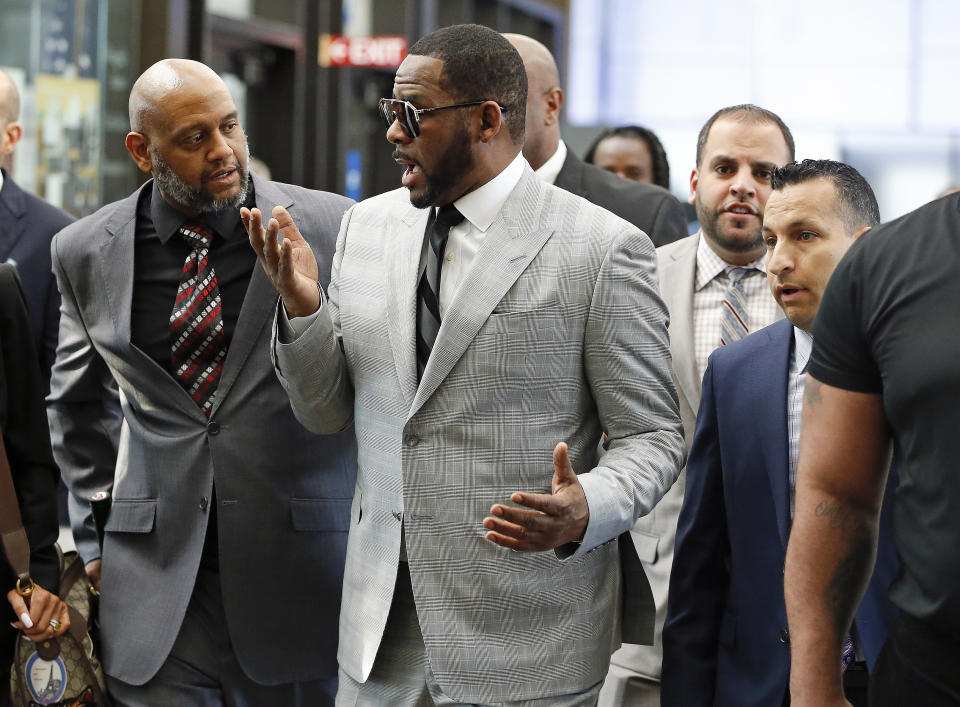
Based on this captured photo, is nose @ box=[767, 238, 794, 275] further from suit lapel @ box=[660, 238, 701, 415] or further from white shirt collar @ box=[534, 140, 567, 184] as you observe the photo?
white shirt collar @ box=[534, 140, 567, 184]

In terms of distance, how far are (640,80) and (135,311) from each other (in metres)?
12.8

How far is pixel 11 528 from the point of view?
11.1 ft

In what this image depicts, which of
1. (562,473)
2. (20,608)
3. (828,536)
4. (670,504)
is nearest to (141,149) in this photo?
→ (20,608)

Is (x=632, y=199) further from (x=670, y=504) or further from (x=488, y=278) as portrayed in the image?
(x=488, y=278)

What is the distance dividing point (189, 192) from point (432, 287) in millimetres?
892

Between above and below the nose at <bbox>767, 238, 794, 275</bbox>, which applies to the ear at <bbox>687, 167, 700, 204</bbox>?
above

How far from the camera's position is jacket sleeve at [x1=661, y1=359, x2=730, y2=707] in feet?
10.3

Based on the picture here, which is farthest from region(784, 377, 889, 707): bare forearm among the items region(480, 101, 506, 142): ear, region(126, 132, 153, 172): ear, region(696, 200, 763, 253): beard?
region(126, 132, 153, 172): ear

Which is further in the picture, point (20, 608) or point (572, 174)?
point (572, 174)

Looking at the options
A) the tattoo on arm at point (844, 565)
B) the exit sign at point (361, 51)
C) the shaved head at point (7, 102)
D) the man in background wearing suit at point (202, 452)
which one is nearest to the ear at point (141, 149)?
the man in background wearing suit at point (202, 452)

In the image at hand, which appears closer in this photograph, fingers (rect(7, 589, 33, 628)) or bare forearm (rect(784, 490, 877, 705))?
bare forearm (rect(784, 490, 877, 705))

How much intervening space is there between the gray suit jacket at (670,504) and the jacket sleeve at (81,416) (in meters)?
1.57

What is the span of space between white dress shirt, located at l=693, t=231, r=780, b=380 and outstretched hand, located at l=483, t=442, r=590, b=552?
135 cm

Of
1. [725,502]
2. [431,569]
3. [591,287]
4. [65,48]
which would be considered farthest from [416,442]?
[65,48]
